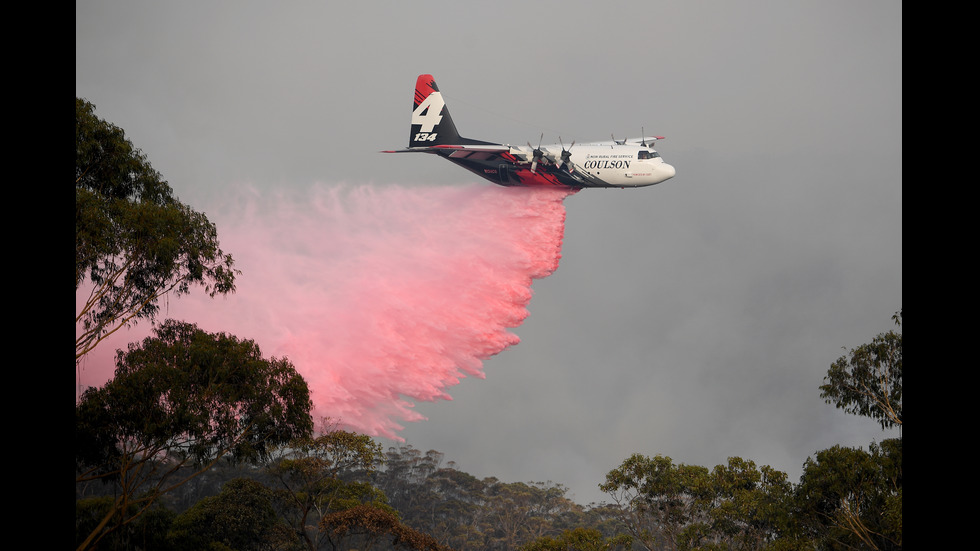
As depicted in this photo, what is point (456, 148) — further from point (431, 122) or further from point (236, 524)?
point (236, 524)

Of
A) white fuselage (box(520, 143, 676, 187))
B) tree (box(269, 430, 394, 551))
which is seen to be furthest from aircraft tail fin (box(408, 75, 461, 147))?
tree (box(269, 430, 394, 551))

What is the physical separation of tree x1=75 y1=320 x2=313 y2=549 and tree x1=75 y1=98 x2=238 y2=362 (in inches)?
74.3

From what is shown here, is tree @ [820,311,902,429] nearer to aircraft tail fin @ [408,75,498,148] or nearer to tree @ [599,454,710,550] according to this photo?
tree @ [599,454,710,550]

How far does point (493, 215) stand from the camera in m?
46.0

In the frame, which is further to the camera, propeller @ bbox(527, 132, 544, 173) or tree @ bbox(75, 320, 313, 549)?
propeller @ bbox(527, 132, 544, 173)

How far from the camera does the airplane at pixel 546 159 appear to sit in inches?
1618

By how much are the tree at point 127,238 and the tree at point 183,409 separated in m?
1.89

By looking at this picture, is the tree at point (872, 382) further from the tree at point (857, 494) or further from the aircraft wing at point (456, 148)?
the aircraft wing at point (456, 148)

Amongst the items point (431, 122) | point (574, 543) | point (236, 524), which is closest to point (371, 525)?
point (236, 524)

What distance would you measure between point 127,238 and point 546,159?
22.1m

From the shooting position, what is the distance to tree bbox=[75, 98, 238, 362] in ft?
83.7

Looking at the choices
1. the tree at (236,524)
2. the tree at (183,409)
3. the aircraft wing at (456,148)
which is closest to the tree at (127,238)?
the tree at (183,409)
